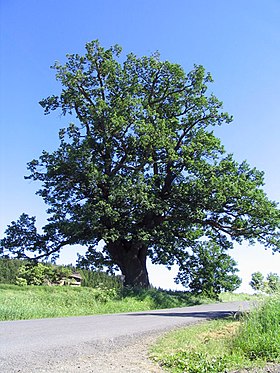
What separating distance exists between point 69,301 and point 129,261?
778 centimetres

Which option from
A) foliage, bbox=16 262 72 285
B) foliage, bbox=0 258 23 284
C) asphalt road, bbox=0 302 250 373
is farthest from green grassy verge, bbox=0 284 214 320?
foliage, bbox=0 258 23 284

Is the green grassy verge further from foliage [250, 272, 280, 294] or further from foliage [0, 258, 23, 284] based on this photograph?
foliage [0, 258, 23, 284]

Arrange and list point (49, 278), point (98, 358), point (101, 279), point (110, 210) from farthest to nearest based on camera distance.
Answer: point (101, 279)
point (49, 278)
point (110, 210)
point (98, 358)

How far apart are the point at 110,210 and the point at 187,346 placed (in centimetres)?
1415

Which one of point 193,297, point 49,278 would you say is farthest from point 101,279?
point 193,297

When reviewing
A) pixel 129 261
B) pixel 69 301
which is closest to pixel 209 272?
pixel 129 261

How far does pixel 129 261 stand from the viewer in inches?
952

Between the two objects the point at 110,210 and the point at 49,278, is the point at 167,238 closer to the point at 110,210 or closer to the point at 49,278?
the point at 110,210

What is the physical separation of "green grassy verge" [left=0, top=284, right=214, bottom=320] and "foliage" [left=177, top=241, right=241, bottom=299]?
4.03m

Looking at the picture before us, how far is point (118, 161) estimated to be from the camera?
79.9 ft

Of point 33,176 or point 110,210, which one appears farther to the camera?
point 33,176

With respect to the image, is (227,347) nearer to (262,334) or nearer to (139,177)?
(262,334)

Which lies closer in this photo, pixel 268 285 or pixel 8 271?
pixel 268 285

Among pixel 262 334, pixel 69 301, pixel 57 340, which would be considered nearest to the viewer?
pixel 262 334
